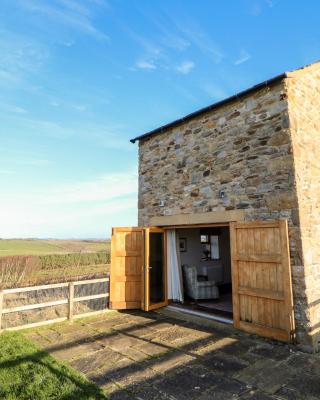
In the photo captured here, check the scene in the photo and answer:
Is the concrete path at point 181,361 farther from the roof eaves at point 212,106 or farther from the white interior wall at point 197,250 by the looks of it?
the roof eaves at point 212,106

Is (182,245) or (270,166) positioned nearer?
(270,166)

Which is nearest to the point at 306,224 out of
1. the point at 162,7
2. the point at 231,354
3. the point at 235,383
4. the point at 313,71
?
the point at 231,354

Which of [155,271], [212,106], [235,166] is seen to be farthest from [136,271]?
[212,106]

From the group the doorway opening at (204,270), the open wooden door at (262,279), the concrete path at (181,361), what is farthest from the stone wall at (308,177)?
the doorway opening at (204,270)

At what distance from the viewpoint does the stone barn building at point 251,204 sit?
466 centimetres

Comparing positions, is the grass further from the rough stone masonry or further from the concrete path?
the rough stone masonry

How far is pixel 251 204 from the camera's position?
5.33 meters

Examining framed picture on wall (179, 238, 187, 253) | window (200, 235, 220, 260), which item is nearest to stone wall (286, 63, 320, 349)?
framed picture on wall (179, 238, 187, 253)

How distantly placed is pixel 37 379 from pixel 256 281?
3.88 meters

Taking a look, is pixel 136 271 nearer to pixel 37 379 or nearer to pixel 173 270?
pixel 173 270

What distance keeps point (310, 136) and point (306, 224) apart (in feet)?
6.13

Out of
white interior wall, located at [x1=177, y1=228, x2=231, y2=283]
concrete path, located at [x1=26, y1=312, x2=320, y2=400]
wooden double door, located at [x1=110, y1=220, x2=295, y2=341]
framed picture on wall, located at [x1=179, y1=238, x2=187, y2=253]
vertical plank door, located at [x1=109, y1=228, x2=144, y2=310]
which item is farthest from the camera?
white interior wall, located at [x1=177, y1=228, x2=231, y2=283]

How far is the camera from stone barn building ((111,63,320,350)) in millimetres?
4664

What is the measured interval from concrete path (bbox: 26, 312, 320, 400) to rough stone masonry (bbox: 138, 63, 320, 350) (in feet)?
3.16
